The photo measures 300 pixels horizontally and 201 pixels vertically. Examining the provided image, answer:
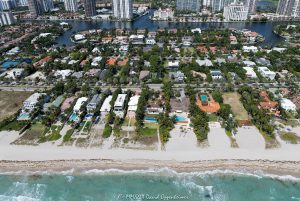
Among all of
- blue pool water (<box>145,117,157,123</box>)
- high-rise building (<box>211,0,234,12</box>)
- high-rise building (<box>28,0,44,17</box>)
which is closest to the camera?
blue pool water (<box>145,117,157,123</box>)

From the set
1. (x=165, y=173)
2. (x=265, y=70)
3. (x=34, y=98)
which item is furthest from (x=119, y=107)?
(x=265, y=70)

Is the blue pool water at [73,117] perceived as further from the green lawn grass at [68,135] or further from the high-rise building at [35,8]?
the high-rise building at [35,8]

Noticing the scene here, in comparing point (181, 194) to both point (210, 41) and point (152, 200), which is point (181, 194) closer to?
point (152, 200)

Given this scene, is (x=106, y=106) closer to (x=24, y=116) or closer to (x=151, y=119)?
(x=151, y=119)

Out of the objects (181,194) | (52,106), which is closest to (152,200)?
(181,194)

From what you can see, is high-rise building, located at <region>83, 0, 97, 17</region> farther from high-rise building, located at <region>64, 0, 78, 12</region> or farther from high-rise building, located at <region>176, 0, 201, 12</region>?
high-rise building, located at <region>176, 0, 201, 12</region>

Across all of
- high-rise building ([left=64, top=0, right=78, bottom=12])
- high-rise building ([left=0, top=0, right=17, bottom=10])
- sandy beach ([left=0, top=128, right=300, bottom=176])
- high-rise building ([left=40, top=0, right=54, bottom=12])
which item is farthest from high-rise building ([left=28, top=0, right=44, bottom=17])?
sandy beach ([left=0, top=128, right=300, bottom=176])
